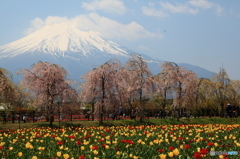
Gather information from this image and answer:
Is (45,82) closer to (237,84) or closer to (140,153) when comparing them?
(140,153)

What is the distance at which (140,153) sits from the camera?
675 centimetres

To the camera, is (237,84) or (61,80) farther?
(237,84)

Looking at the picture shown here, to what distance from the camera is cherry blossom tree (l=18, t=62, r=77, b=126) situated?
24361mm

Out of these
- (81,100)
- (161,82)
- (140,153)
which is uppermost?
(161,82)

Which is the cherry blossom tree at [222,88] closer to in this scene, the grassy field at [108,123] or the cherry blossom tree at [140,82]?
the grassy field at [108,123]

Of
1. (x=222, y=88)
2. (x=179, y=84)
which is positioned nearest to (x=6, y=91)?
(x=179, y=84)

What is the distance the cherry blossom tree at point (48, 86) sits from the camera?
79.9 ft

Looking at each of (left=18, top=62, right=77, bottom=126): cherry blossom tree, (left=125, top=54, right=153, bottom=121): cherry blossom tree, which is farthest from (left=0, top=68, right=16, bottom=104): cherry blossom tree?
(left=125, top=54, right=153, bottom=121): cherry blossom tree

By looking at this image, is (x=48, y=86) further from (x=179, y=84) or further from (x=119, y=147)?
(x=119, y=147)

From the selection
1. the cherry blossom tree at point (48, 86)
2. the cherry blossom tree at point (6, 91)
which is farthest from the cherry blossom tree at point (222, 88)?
the cherry blossom tree at point (6, 91)

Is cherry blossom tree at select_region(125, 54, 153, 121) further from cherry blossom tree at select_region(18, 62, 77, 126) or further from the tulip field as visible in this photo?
the tulip field

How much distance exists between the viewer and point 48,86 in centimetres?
2450

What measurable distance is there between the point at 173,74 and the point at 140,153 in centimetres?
2480

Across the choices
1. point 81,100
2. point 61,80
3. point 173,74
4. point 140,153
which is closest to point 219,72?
point 173,74
